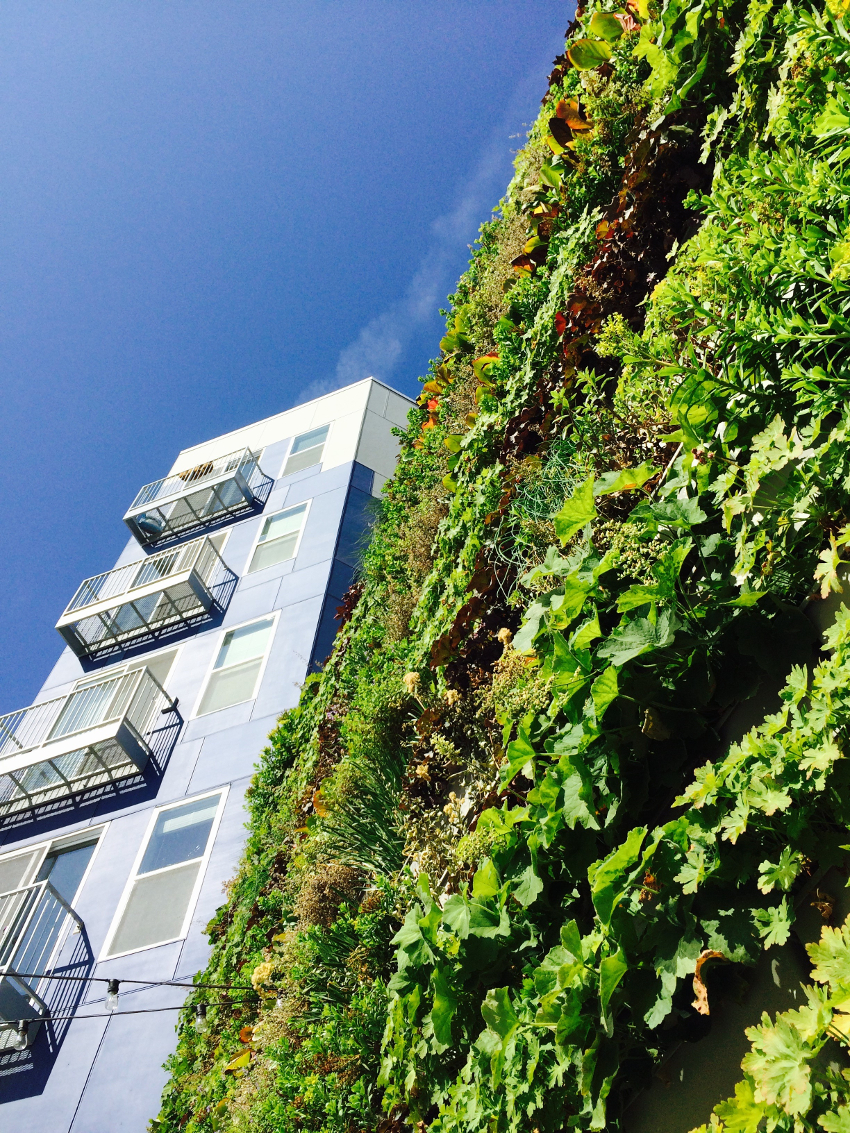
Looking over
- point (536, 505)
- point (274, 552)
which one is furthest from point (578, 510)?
point (274, 552)

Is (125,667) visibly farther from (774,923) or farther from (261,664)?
(774,923)

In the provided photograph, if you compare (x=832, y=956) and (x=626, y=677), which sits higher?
(x=626, y=677)

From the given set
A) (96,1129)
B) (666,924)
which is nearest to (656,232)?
(666,924)

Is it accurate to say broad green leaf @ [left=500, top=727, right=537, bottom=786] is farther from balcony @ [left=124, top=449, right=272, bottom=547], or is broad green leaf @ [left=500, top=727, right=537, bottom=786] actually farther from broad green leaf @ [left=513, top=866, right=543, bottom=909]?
balcony @ [left=124, top=449, right=272, bottom=547]

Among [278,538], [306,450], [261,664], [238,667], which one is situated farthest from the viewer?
[306,450]

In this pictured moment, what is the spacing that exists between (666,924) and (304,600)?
9.48 m

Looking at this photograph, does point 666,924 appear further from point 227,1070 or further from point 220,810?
point 220,810

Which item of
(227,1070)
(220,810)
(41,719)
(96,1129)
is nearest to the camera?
(227,1070)

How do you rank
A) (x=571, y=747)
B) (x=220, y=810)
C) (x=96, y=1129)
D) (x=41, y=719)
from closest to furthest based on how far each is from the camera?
1. (x=571, y=747)
2. (x=96, y=1129)
3. (x=220, y=810)
4. (x=41, y=719)

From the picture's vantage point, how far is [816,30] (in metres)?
2.01

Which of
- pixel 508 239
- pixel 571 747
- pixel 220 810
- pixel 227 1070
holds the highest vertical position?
pixel 508 239

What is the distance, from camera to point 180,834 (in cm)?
934

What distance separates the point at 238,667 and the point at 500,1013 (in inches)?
356

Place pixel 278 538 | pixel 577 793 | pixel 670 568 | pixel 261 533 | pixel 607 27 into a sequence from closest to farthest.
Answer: pixel 670 568, pixel 577 793, pixel 607 27, pixel 278 538, pixel 261 533
